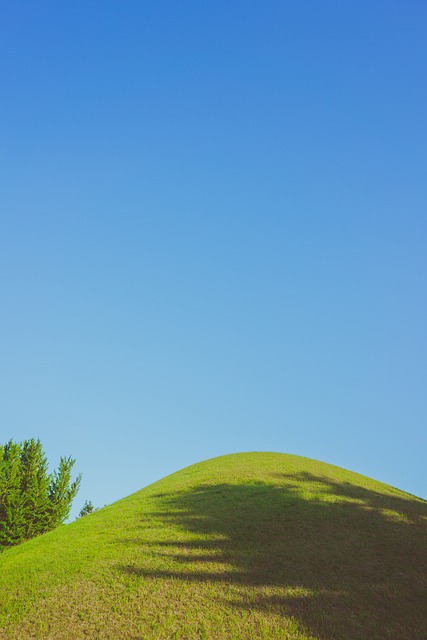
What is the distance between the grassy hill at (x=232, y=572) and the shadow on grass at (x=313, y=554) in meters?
0.05

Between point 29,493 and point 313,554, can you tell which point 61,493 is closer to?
point 29,493

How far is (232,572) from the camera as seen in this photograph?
1386cm

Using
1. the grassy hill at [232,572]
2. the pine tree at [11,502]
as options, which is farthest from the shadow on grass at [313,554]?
the pine tree at [11,502]

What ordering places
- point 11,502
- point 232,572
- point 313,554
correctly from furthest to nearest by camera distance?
point 11,502 < point 313,554 < point 232,572

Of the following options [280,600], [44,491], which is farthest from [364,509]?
[44,491]

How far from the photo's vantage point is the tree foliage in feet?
111

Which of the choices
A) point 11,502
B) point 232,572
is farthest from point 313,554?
point 11,502

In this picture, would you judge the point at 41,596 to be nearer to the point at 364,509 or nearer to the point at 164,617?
the point at 164,617

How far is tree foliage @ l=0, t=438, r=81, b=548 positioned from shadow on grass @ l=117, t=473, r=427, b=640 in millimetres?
17010

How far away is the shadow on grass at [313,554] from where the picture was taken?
1177 centimetres

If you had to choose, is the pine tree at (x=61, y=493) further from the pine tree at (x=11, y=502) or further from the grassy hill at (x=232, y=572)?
the grassy hill at (x=232, y=572)

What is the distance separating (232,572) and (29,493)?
2910 centimetres

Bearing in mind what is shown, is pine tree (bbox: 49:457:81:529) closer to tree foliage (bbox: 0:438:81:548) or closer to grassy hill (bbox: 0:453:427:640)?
tree foliage (bbox: 0:438:81:548)

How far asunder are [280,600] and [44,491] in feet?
106
